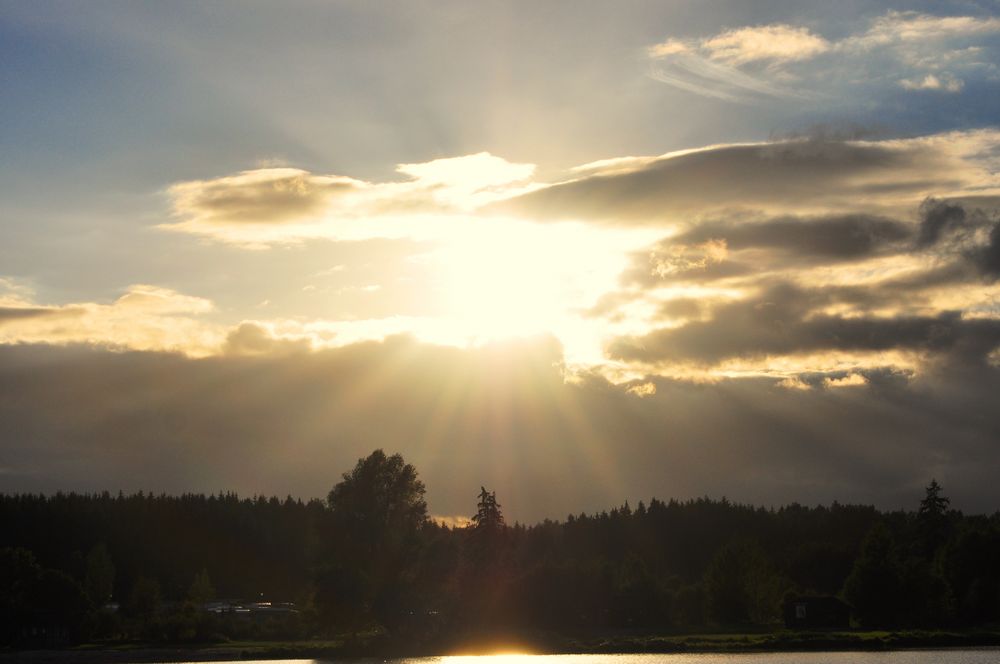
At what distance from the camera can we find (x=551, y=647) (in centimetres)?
13650

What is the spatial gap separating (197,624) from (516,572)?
134 ft

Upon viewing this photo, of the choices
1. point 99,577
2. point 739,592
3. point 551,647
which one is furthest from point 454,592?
point 99,577

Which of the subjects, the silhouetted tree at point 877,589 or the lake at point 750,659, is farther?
the silhouetted tree at point 877,589

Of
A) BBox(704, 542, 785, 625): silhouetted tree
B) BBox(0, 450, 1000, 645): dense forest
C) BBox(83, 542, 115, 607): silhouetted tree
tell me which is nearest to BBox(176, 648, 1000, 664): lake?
BBox(0, 450, 1000, 645): dense forest

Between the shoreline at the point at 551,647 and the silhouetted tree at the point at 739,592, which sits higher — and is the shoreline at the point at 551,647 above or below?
below

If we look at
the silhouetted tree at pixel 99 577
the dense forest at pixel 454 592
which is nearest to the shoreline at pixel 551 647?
the dense forest at pixel 454 592

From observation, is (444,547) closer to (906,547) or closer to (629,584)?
(629,584)

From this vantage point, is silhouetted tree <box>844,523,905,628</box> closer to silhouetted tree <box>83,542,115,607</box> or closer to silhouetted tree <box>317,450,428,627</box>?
silhouetted tree <box>317,450,428,627</box>

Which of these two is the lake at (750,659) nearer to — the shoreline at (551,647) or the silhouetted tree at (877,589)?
the shoreline at (551,647)

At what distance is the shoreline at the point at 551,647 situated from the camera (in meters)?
124

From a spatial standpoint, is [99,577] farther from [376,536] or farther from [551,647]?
[551,647]

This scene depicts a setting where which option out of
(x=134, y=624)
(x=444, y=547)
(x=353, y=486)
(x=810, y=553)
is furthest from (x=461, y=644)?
(x=810, y=553)

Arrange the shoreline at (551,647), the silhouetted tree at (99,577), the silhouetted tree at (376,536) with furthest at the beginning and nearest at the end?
the silhouetted tree at (99,577), the silhouetted tree at (376,536), the shoreline at (551,647)

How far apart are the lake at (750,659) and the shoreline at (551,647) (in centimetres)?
414
